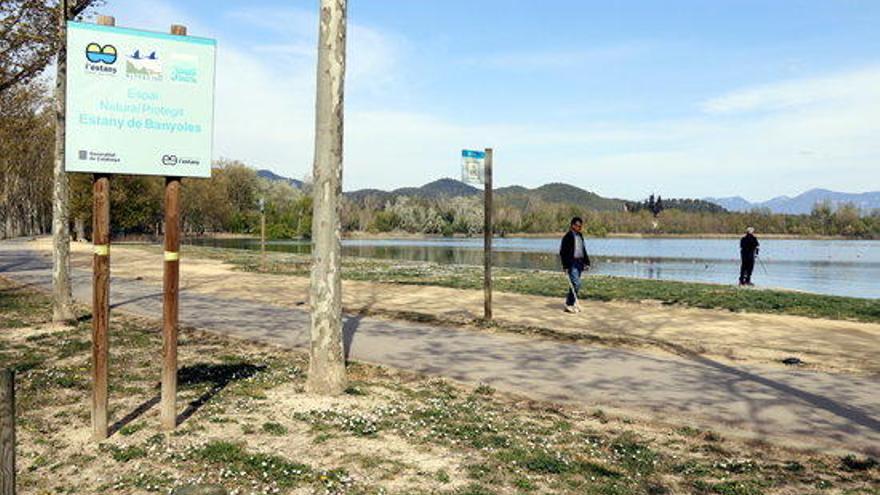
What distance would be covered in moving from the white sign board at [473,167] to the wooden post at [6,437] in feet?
33.1

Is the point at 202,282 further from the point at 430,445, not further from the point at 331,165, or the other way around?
the point at 430,445

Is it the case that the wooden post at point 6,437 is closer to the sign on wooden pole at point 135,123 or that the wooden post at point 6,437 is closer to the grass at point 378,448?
the grass at point 378,448

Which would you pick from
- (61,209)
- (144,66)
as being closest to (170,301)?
(144,66)

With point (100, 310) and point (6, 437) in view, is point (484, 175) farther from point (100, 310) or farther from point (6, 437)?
point (6, 437)

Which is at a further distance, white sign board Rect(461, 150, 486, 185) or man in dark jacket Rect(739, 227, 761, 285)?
man in dark jacket Rect(739, 227, 761, 285)

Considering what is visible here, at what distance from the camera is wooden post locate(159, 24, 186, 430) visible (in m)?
6.17

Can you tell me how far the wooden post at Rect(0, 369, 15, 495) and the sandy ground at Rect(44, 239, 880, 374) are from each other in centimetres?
927

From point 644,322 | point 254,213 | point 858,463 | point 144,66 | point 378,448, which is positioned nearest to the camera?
point 858,463

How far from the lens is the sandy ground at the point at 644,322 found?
35.3 ft

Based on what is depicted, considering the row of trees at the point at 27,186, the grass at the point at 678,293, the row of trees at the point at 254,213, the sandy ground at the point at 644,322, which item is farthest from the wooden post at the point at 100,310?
the row of trees at the point at 27,186

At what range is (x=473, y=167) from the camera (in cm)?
1328

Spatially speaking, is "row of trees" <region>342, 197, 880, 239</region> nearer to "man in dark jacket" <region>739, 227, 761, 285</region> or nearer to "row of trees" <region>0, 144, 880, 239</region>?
"row of trees" <region>0, 144, 880, 239</region>

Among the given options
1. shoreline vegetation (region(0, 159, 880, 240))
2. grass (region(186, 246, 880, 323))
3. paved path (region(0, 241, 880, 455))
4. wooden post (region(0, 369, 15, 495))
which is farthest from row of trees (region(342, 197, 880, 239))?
wooden post (region(0, 369, 15, 495))

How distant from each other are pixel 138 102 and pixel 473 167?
811 cm
